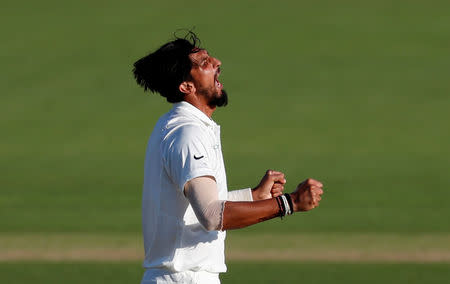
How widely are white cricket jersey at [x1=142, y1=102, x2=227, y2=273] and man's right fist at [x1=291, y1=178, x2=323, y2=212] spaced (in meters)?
0.38

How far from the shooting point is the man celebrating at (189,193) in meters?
4.11

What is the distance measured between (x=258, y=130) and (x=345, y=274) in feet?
40.4

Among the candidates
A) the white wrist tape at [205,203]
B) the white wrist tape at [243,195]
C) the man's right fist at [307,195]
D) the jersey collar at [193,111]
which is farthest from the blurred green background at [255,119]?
the white wrist tape at [205,203]

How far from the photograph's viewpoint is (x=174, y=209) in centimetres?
432

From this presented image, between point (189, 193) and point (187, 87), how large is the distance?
2.47 feet

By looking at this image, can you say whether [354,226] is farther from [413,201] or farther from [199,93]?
[199,93]

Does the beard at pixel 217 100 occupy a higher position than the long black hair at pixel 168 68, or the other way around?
the long black hair at pixel 168 68

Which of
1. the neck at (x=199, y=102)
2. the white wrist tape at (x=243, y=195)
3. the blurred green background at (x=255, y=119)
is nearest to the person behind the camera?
the neck at (x=199, y=102)

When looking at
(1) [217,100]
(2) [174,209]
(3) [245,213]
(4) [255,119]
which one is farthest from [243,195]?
(4) [255,119]

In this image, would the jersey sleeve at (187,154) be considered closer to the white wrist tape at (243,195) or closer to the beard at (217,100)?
the beard at (217,100)

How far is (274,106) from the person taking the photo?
24.0 metres

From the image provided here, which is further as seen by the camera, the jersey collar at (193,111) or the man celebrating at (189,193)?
the jersey collar at (193,111)

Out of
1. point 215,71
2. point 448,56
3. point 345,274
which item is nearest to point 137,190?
A: point 345,274

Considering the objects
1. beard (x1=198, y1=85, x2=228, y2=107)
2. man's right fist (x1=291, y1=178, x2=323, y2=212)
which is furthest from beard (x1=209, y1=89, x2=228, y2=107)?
man's right fist (x1=291, y1=178, x2=323, y2=212)
